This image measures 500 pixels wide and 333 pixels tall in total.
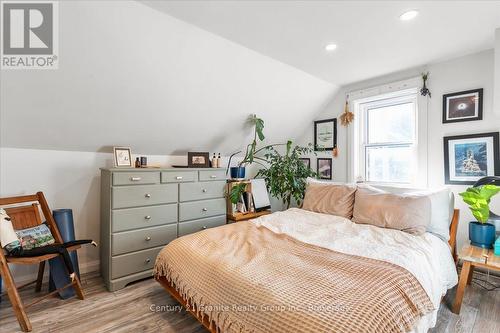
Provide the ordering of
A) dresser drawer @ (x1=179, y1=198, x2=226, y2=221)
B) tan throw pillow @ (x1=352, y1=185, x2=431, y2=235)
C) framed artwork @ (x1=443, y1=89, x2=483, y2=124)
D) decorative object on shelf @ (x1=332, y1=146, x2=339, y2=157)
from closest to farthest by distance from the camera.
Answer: tan throw pillow @ (x1=352, y1=185, x2=431, y2=235), framed artwork @ (x1=443, y1=89, x2=483, y2=124), dresser drawer @ (x1=179, y1=198, x2=226, y2=221), decorative object on shelf @ (x1=332, y1=146, x2=339, y2=157)

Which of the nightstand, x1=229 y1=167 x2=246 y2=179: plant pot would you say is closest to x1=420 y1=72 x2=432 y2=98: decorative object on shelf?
the nightstand

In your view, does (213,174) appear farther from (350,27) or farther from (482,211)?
(482,211)

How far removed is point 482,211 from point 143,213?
9.92 feet

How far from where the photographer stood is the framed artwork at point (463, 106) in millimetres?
2418

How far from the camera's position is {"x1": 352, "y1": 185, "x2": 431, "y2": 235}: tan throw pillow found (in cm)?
200

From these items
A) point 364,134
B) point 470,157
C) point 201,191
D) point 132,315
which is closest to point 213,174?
point 201,191

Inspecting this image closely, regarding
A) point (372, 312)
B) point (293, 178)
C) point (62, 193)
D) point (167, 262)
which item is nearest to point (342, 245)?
point (372, 312)

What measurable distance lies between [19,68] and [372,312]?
2.70m

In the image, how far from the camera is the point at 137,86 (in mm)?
2201

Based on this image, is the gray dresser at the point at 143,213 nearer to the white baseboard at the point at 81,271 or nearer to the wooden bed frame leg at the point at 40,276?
the white baseboard at the point at 81,271

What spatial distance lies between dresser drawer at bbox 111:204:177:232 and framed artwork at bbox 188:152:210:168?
578 mm

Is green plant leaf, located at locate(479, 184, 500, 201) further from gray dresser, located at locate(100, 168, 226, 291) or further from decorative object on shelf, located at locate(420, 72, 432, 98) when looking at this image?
gray dresser, located at locate(100, 168, 226, 291)

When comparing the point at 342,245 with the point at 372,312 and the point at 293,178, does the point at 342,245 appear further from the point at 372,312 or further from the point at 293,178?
the point at 293,178

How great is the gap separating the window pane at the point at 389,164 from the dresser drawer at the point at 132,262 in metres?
2.91
